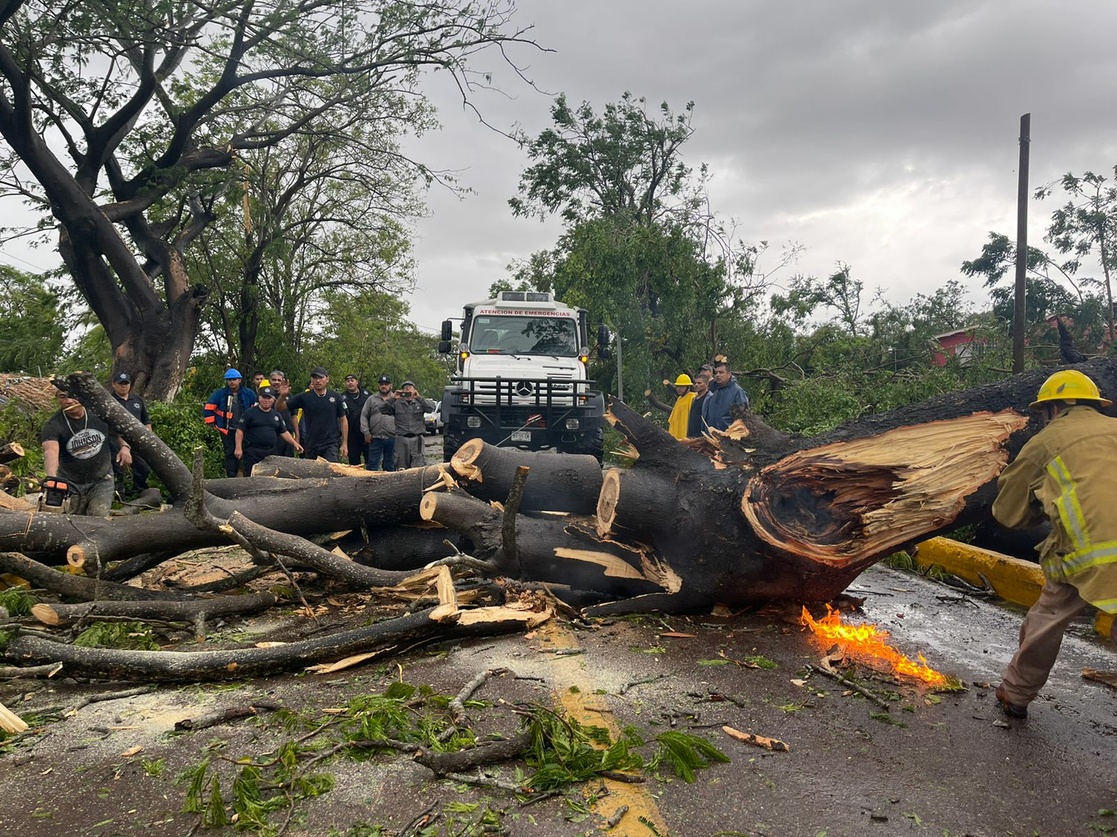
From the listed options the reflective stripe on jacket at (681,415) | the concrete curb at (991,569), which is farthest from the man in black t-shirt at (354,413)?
the concrete curb at (991,569)

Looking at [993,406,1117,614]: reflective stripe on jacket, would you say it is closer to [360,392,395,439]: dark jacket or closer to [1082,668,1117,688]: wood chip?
[1082,668,1117,688]: wood chip

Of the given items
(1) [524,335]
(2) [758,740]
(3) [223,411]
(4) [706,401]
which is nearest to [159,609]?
(2) [758,740]

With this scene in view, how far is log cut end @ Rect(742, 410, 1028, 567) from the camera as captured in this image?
432 cm

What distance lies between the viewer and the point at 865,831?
242 centimetres

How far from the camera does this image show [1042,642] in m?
3.28

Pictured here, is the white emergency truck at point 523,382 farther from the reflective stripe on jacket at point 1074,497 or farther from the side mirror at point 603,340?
the reflective stripe on jacket at point 1074,497

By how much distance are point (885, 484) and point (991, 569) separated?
2179mm

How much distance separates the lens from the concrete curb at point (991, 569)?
5297mm

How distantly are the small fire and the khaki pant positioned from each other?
0.42 metres

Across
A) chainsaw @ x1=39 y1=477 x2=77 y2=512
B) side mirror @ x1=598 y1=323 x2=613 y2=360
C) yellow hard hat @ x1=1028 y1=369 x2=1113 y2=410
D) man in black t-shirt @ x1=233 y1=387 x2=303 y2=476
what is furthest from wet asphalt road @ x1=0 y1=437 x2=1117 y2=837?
side mirror @ x1=598 y1=323 x2=613 y2=360

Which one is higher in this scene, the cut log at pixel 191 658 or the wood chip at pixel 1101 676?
the cut log at pixel 191 658

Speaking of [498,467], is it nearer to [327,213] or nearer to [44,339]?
[327,213]

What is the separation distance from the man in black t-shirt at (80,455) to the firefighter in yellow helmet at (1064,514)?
21.3 feet

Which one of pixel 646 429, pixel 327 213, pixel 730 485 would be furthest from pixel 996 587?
pixel 327 213
